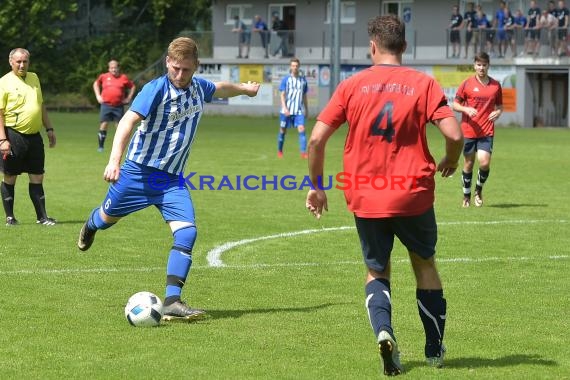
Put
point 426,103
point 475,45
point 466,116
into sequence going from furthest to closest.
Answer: point 475,45
point 466,116
point 426,103

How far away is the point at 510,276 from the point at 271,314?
9.15ft

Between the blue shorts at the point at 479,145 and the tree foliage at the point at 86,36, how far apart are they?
44481mm

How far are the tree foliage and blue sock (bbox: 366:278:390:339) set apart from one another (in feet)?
177

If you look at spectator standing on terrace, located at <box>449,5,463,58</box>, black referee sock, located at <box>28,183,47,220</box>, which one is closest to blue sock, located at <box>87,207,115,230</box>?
black referee sock, located at <box>28,183,47,220</box>

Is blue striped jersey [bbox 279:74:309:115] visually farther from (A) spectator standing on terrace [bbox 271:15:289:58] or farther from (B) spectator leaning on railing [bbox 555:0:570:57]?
(A) spectator standing on terrace [bbox 271:15:289:58]

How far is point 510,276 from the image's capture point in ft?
35.0

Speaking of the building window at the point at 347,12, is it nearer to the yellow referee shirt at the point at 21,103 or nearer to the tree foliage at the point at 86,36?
the tree foliage at the point at 86,36

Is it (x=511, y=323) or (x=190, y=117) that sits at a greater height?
(x=190, y=117)

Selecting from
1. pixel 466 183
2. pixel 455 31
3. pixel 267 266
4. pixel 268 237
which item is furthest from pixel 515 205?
pixel 455 31

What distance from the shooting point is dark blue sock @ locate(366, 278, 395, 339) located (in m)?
6.81

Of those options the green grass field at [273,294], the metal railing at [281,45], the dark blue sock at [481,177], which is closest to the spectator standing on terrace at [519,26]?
the metal railing at [281,45]

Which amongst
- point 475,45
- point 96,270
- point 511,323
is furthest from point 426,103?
point 475,45

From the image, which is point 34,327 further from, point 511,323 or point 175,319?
point 511,323

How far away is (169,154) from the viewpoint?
8.88 metres
